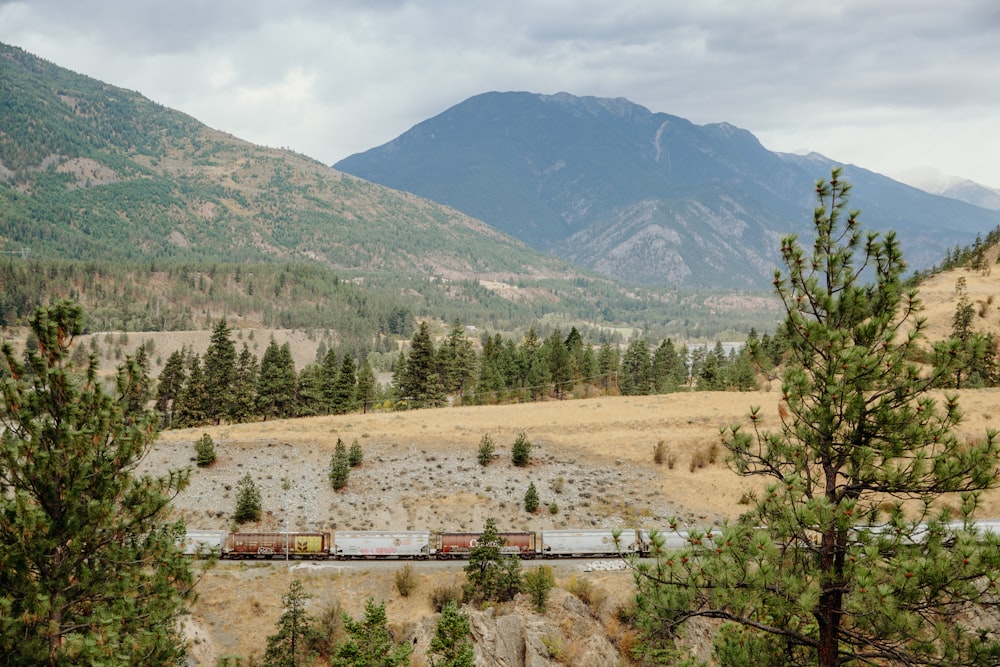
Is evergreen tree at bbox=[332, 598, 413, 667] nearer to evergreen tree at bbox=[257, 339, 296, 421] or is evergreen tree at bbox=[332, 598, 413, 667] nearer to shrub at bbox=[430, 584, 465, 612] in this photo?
shrub at bbox=[430, 584, 465, 612]

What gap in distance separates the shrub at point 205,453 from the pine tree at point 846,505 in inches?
1611

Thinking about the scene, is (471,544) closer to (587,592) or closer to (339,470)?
(587,592)

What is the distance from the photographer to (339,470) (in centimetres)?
4425

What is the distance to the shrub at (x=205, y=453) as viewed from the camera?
4500cm

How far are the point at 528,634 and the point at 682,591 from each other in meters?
14.9

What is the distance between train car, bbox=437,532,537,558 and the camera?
35.3 metres

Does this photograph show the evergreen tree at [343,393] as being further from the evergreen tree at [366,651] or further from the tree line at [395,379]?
the evergreen tree at [366,651]

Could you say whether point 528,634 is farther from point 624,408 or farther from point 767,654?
point 624,408

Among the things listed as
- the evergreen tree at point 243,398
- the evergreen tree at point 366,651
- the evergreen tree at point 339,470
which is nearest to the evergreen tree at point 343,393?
the evergreen tree at point 243,398

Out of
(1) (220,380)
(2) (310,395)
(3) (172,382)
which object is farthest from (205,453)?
(3) (172,382)

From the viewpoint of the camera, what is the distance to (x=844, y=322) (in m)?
10.4

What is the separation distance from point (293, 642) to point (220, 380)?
51118 mm

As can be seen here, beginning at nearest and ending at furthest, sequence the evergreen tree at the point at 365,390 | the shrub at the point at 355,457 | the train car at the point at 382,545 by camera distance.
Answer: the train car at the point at 382,545 → the shrub at the point at 355,457 → the evergreen tree at the point at 365,390

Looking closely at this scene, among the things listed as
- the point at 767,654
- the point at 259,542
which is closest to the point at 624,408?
the point at 259,542
